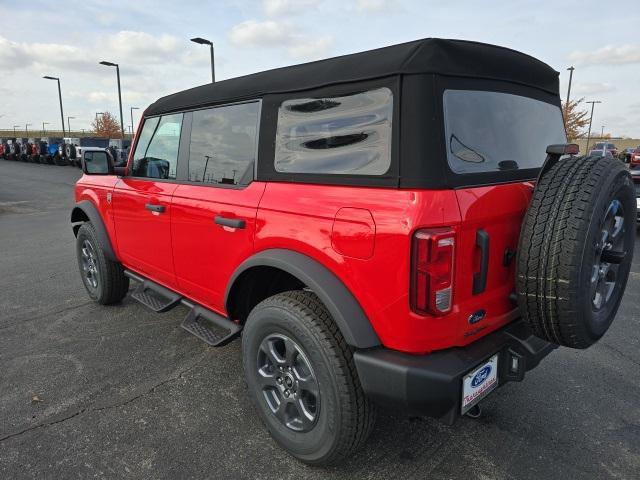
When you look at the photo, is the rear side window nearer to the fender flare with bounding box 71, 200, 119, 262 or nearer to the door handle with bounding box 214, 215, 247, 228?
the door handle with bounding box 214, 215, 247, 228

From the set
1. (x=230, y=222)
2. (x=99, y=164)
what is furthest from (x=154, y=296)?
(x=230, y=222)

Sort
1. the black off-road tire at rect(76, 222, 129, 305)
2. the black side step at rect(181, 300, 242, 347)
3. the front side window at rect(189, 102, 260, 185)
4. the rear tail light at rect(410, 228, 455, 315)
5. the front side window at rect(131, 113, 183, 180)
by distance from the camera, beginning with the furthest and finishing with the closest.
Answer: the black off-road tire at rect(76, 222, 129, 305) → the front side window at rect(131, 113, 183, 180) → the black side step at rect(181, 300, 242, 347) → the front side window at rect(189, 102, 260, 185) → the rear tail light at rect(410, 228, 455, 315)

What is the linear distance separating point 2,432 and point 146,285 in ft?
4.58

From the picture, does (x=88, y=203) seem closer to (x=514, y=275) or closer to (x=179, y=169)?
(x=179, y=169)

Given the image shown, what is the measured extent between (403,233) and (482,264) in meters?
0.43

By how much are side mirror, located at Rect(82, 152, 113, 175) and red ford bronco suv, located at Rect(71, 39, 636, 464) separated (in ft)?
4.84

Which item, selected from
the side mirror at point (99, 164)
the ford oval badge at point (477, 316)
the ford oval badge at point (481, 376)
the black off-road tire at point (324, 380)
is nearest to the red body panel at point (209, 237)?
the black off-road tire at point (324, 380)

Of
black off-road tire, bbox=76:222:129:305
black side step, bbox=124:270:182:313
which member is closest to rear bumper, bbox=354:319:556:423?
black side step, bbox=124:270:182:313

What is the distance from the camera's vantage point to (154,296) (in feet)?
12.1

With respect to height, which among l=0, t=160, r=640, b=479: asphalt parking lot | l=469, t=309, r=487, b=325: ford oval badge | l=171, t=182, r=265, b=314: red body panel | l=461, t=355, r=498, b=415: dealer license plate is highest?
l=171, t=182, r=265, b=314: red body panel

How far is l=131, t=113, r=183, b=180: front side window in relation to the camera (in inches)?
128

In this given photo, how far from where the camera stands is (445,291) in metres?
1.82

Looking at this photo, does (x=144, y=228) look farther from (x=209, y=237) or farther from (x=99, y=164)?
(x=209, y=237)

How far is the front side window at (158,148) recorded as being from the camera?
3262mm
